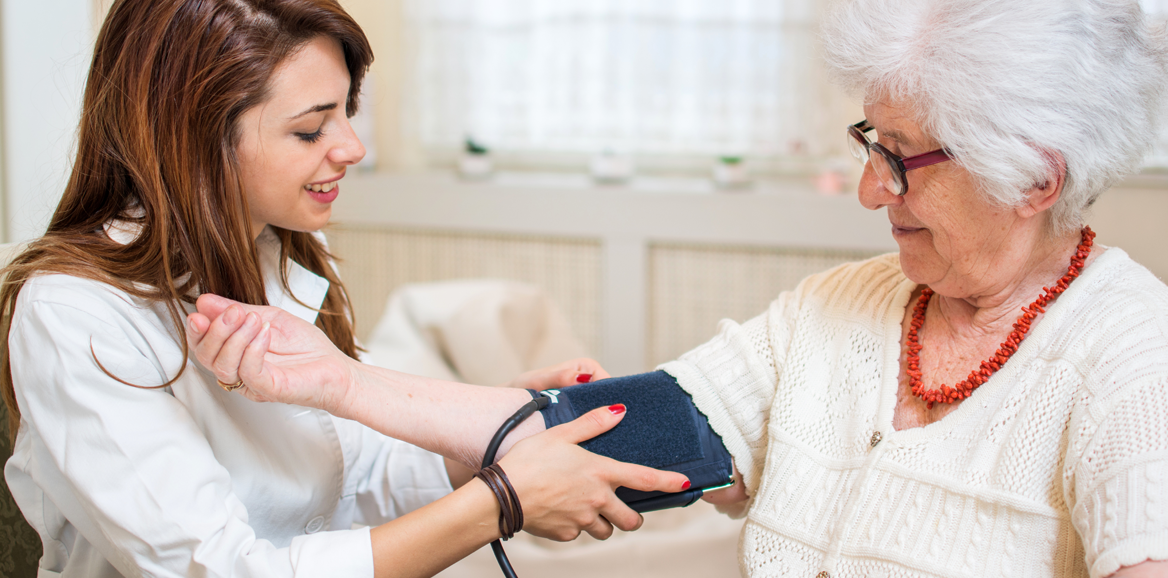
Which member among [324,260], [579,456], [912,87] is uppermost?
[912,87]

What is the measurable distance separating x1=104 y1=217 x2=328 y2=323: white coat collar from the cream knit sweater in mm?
534

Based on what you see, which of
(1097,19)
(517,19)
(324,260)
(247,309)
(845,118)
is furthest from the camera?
(517,19)

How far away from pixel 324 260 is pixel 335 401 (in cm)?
36

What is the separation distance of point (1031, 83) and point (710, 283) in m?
1.78

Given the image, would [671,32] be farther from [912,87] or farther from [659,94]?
[912,87]

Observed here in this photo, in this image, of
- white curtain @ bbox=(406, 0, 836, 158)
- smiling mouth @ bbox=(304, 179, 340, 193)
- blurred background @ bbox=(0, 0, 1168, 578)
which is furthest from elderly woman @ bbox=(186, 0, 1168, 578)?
white curtain @ bbox=(406, 0, 836, 158)

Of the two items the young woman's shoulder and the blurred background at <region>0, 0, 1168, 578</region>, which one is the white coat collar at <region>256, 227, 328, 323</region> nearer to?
the young woman's shoulder

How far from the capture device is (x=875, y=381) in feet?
3.46

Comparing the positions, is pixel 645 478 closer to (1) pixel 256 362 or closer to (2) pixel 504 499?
(2) pixel 504 499

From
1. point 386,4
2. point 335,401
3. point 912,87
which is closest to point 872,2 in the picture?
point 912,87

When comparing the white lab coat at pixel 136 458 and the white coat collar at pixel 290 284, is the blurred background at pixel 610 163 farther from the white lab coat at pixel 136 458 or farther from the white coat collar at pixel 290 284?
the white lab coat at pixel 136 458

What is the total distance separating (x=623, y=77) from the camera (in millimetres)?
2770

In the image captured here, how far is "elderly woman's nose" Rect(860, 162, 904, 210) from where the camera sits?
0.99 metres

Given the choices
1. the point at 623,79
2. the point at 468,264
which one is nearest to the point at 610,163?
the point at 623,79
